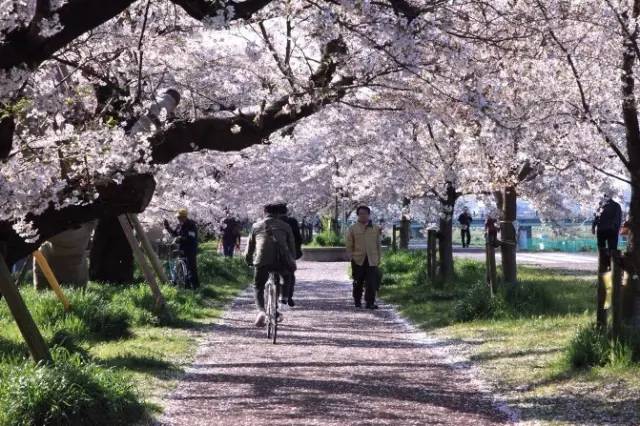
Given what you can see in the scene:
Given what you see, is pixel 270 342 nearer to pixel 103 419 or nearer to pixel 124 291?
pixel 124 291

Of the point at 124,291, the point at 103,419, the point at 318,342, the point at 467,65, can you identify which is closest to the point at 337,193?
the point at 124,291

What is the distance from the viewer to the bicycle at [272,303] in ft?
38.2

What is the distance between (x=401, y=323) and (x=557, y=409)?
276 inches

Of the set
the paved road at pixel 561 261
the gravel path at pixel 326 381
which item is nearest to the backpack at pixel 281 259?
the gravel path at pixel 326 381

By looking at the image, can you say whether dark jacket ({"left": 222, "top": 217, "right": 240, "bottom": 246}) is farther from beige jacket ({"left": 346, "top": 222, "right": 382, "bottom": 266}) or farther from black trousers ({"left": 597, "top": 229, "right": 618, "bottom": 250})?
black trousers ({"left": 597, "top": 229, "right": 618, "bottom": 250})

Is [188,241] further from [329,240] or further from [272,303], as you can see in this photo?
[329,240]

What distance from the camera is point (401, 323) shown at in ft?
46.4

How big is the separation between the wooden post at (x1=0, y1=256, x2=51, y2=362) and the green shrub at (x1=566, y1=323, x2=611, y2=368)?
4768 millimetres

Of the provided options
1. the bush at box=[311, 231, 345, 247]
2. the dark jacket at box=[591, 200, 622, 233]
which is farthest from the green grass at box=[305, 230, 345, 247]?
the dark jacket at box=[591, 200, 622, 233]

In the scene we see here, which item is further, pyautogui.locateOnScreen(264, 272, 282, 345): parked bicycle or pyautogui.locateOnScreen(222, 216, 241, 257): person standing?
pyautogui.locateOnScreen(222, 216, 241, 257): person standing

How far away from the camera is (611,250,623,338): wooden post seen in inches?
336

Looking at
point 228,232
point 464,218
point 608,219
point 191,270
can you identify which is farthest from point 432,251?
point 464,218

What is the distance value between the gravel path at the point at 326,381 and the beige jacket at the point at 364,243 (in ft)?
6.78

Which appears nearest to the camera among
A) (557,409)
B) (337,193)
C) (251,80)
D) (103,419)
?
(103,419)
